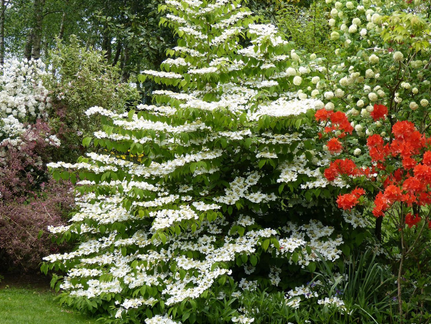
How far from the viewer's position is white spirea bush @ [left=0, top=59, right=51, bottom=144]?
296 inches

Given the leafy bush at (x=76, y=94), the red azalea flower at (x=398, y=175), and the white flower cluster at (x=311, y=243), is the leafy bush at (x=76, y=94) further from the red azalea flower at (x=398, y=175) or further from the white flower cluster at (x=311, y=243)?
the red azalea flower at (x=398, y=175)

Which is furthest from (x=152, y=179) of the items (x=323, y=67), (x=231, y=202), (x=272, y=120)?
(x=323, y=67)

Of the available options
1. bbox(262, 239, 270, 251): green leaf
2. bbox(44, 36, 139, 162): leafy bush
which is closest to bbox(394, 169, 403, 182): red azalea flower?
bbox(262, 239, 270, 251): green leaf

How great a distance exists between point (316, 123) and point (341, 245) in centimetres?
120

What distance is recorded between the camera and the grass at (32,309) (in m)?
4.56

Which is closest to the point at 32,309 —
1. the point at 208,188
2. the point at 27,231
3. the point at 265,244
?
the point at 27,231

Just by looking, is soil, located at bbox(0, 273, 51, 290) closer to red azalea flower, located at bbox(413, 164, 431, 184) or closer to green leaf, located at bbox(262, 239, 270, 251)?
green leaf, located at bbox(262, 239, 270, 251)

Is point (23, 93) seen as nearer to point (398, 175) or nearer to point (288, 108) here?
point (288, 108)

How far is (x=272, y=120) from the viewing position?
4.14 m

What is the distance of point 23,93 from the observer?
799 cm

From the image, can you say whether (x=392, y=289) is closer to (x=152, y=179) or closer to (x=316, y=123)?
(x=316, y=123)

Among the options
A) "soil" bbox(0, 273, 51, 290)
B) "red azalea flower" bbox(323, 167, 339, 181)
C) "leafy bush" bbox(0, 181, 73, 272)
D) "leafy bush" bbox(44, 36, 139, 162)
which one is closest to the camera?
"red azalea flower" bbox(323, 167, 339, 181)

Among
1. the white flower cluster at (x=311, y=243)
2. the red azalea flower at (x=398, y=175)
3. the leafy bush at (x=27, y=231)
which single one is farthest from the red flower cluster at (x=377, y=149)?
the leafy bush at (x=27, y=231)

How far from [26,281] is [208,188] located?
9.88 feet
